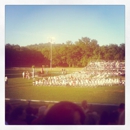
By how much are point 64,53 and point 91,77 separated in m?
0.48

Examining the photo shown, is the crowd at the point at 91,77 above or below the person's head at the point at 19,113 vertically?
above

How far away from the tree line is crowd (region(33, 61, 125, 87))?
0.09 m

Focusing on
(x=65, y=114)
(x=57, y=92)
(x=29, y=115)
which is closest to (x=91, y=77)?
(x=57, y=92)

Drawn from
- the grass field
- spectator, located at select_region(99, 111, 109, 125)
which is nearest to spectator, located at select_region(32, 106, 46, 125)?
the grass field

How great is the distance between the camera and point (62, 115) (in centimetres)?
364

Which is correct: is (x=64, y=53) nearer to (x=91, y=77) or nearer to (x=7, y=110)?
(x=91, y=77)

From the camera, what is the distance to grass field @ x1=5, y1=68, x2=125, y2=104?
3.70m

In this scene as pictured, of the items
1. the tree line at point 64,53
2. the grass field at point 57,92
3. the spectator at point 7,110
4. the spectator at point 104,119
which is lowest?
the spectator at point 104,119

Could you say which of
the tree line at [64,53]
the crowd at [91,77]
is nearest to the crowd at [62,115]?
the crowd at [91,77]

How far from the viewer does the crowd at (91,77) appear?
374 centimetres

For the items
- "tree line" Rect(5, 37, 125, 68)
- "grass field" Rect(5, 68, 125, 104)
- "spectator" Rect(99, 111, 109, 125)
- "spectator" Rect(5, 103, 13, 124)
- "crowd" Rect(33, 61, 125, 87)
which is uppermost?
"tree line" Rect(5, 37, 125, 68)

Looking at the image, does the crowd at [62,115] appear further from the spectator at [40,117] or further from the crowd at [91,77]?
the crowd at [91,77]

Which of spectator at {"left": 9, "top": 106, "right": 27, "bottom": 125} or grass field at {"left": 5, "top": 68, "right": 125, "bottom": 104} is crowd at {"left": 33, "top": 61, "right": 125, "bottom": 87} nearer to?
grass field at {"left": 5, "top": 68, "right": 125, "bottom": 104}

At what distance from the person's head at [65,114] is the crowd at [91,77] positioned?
0.93 feet
